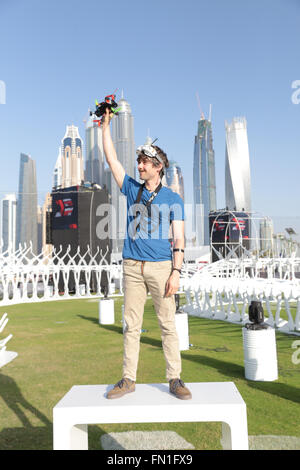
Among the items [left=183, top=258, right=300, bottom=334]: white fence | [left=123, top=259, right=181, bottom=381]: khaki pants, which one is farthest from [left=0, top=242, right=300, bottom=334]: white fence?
[left=123, top=259, right=181, bottom=381]: khaki pants

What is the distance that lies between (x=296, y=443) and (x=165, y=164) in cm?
221

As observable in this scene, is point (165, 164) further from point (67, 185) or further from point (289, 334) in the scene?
point (67, 185)

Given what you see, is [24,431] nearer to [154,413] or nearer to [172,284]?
[154,413]

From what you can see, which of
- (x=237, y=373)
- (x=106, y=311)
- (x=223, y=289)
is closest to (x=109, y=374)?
(x=237, y=373)

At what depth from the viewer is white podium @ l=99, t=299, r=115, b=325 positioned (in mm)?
9227

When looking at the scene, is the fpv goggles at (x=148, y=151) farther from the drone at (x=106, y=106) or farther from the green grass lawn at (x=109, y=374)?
the green grass lawn at (x=109, y=374)

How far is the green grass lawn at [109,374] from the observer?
310 cm

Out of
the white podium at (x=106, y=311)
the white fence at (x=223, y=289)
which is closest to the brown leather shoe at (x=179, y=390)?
the white fence at (x=223, y=289)

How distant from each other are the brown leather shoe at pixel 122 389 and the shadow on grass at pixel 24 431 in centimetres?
103

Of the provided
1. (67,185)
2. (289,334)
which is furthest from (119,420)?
(67,185)

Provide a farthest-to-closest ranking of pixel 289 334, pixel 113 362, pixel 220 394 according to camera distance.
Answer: pixel 289 334
pixel 113 362
pixel 220 394

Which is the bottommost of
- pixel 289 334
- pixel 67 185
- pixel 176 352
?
pixel 289 334

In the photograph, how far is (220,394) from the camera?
2121mm

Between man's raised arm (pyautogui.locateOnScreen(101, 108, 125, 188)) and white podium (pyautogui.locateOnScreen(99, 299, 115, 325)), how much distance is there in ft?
22.4
